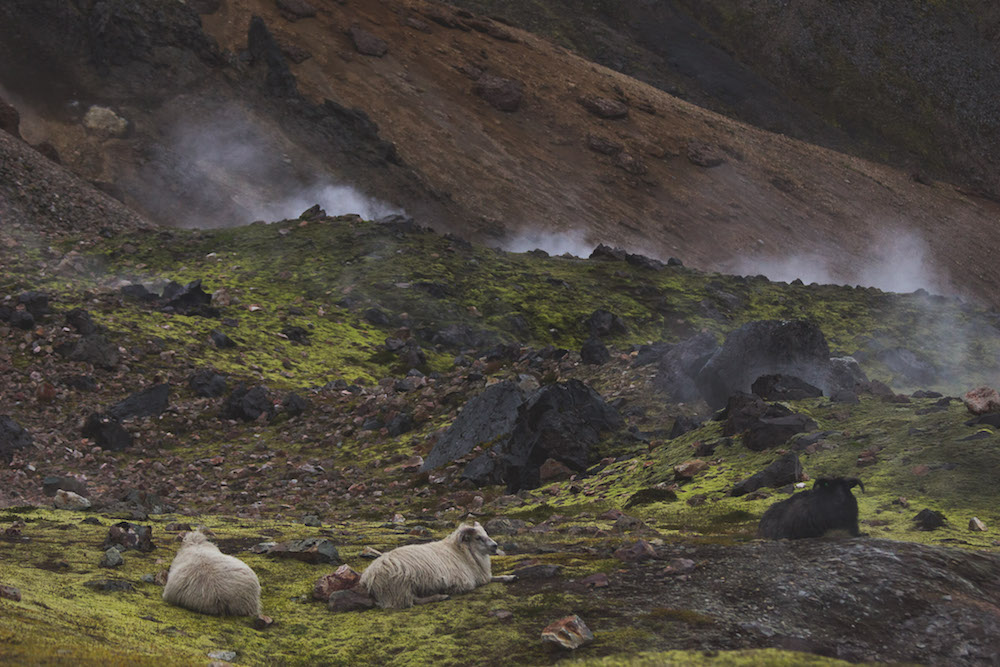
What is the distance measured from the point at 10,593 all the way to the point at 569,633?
15.8 feet

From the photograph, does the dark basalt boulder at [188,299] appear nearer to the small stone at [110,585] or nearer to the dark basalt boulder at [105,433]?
the dark basalt boulder at [105,433]

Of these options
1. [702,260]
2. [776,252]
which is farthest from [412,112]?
[776,252]

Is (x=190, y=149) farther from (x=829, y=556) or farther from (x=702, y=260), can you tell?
(x=829, y=556)

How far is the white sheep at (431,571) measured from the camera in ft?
32.0

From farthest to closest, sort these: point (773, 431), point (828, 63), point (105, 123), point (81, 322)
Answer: point (828, 63)
point (105, 123)
point (81, 322)
point (773, 431)

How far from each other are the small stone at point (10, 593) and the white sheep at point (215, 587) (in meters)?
1.69

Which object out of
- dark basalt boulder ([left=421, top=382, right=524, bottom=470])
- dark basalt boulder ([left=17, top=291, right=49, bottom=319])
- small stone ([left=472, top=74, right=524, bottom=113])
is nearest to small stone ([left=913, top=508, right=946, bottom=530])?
dark basalt boulder ([left=421, top=382, right=524, bottom=470])

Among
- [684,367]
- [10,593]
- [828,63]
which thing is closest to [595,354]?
[684,367]

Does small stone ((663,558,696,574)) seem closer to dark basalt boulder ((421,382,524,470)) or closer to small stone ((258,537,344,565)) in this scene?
small stone ((258,537,344,565))

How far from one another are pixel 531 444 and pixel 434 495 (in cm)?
230

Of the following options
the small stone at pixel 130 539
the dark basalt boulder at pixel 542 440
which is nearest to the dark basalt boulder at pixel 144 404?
the dark basalt boulder at pixel 542 440

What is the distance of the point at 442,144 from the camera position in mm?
64562

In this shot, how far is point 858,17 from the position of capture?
10694 centimetres

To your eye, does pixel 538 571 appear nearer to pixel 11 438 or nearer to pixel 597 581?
pixel 597 581
